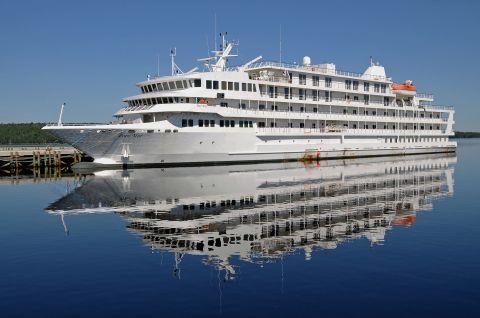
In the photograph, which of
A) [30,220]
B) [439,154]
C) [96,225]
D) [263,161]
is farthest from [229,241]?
[439,154]

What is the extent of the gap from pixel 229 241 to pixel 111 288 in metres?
5.75

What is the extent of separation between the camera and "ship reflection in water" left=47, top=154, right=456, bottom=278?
17109 millimetres

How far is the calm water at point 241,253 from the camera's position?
37.2 feet

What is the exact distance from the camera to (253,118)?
5300 centimetres

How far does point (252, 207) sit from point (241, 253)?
9.07 metres

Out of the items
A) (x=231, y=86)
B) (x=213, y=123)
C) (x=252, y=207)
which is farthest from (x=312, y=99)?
(x=252, y=207)

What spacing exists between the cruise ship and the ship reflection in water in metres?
4.59

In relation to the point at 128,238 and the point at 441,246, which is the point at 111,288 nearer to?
the point at 128,238

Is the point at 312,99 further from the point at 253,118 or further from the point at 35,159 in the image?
the point at 35,159

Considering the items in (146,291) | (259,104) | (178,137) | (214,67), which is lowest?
(146,291)

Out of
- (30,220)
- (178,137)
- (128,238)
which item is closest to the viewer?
(128,238)

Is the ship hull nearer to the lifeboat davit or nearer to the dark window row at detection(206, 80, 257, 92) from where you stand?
the dark window row at detection(206, 80, 257, 92)

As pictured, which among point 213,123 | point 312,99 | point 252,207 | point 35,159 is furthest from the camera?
point 312,99

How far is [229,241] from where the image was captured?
57.0ft
